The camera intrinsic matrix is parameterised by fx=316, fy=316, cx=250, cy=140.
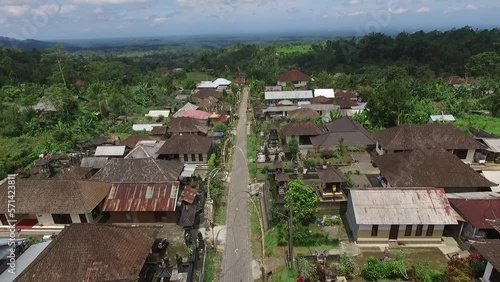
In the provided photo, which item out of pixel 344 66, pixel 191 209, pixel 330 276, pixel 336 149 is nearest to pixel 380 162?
pixel 336 149

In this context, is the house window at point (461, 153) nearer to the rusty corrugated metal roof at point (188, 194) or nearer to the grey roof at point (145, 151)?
the rusty corrugated metal roof at point (188, 194)

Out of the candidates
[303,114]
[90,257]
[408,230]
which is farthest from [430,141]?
[90,257]

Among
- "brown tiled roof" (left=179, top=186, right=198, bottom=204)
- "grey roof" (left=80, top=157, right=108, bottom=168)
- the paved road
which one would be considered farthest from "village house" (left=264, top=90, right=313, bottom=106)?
"brown tiled roof" (left=179, top=186, right=198, bottom=204)

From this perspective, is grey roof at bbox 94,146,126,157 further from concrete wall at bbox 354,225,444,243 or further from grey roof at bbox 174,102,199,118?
concrete wall at bbox 354,225,444,243

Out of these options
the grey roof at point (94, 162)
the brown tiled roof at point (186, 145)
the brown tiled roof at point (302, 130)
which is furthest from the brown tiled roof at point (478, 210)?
the grey roof at point (94, 162)

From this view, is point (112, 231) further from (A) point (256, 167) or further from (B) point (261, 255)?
(A) point (256, 167)
